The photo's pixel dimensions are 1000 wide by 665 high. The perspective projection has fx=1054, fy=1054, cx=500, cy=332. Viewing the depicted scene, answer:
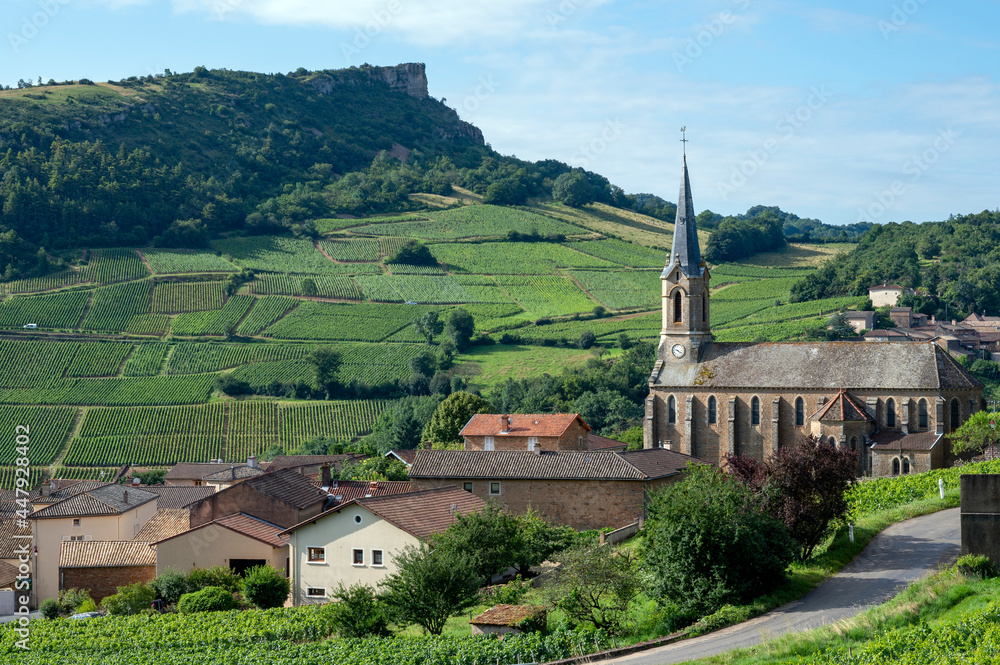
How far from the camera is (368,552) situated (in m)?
37.5

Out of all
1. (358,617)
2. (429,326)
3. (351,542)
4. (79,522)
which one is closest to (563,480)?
(351,542)

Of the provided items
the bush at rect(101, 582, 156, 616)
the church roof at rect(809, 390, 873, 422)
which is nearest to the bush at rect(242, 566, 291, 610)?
the bush at rect(101, 582, 156, 616)

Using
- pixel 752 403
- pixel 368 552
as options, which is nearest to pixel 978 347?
pixel 752 403

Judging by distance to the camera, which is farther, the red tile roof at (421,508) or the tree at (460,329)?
the tree at (460,329)

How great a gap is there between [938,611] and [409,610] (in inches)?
563

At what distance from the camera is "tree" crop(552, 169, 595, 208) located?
172375 millimetres

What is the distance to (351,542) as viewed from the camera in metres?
37.7

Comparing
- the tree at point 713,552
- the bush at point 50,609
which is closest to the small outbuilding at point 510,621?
the tree at point 713,552

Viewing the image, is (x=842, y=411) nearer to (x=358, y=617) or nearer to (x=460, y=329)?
(x=358, y=617)

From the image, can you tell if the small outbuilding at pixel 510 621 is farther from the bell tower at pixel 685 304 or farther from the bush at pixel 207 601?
the bell tower at pixel 685 304

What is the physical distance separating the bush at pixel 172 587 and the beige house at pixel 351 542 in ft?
13.2

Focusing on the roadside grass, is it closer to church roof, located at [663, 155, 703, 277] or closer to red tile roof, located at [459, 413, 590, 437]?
red tile roof, located at [459, 413, 590, 437]

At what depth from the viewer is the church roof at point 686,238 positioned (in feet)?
217

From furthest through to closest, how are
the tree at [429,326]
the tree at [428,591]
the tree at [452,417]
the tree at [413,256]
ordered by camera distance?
the tree at [413,256], the tree at [429,326], the tree at [452,417], the tree at [428,591]
